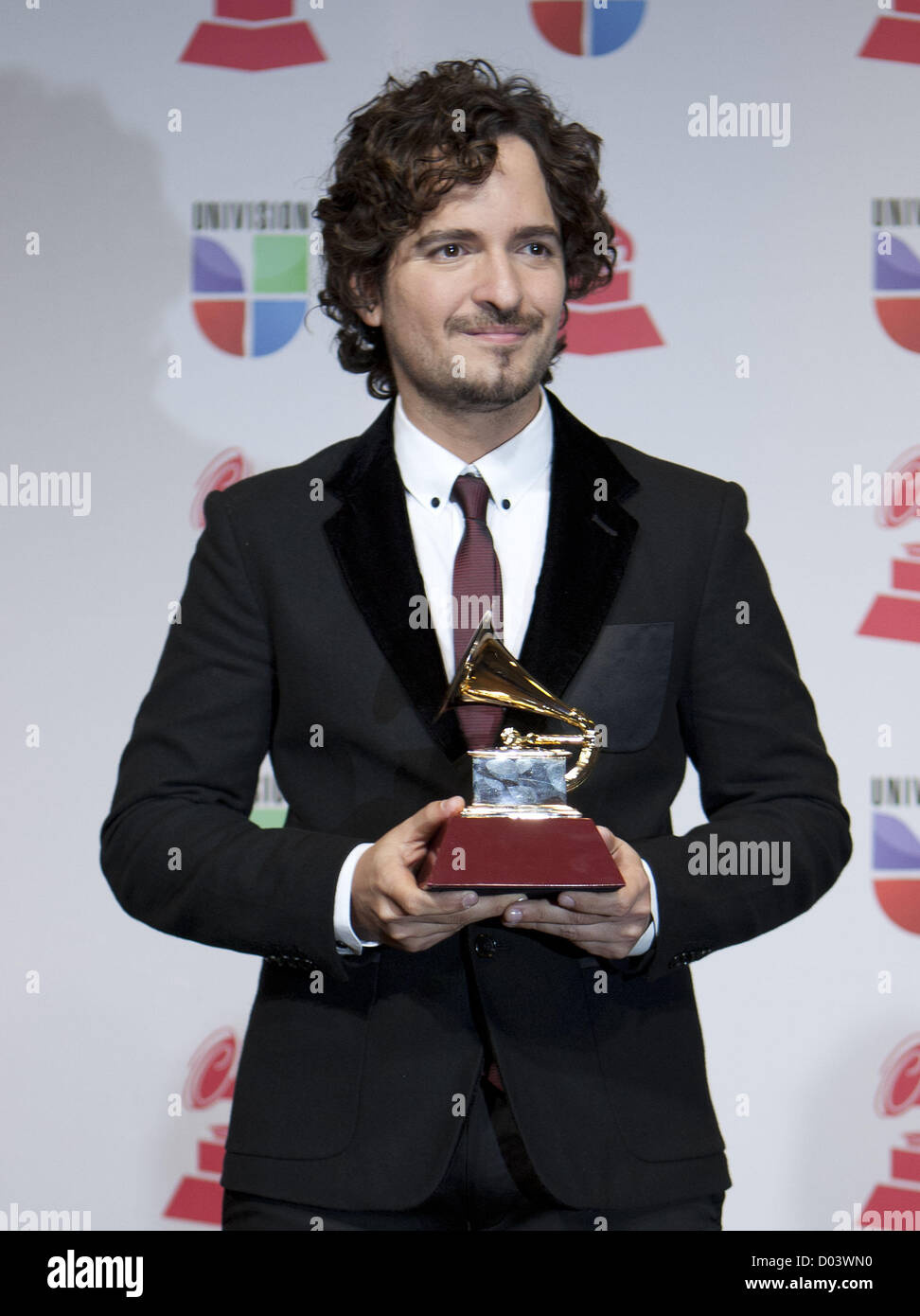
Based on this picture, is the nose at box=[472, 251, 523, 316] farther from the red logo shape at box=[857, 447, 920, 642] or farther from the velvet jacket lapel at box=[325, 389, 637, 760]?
the red logo shape at box=[857, 447, 920, 642]

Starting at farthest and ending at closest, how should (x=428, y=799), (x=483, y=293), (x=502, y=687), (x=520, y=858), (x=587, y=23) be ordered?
(x=587, y=23)
(x=483, y=293)
(x=428, y=799)
(x=502, y=687)
(x=520, y=858)

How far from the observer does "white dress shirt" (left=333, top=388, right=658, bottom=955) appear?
7.00 feet

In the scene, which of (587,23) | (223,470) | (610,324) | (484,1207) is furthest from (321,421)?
(484,1207)

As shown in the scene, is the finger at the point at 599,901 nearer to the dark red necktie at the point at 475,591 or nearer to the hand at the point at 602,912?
the hand at the point at 602,912

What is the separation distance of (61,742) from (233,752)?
1233 mm

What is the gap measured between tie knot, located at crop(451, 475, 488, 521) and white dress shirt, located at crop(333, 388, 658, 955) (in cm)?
1

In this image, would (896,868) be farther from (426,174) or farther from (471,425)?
(426,174)

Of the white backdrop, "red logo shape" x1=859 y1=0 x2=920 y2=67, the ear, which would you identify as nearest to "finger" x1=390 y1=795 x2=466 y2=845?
the ear

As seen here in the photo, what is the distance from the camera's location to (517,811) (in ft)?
5.90

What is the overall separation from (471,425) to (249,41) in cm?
142

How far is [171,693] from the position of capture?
2.16 meters

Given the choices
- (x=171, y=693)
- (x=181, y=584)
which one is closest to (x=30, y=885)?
(x=181, y=584)

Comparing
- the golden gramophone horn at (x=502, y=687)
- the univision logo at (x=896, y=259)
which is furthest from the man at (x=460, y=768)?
the univision logo at (x=896, y=259)

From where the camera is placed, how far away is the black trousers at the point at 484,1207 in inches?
75.6
